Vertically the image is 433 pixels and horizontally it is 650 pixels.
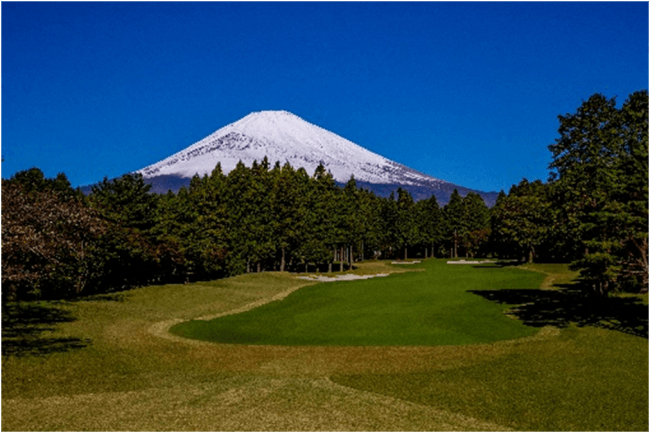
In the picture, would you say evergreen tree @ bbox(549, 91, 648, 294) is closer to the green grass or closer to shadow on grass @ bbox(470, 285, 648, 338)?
shadow on grass @ bbox(470, 285, 648, 338)

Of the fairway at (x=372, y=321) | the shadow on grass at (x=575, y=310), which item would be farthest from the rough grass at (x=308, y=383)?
the fairway at (x=372, y=321)

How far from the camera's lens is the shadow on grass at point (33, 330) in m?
25.9

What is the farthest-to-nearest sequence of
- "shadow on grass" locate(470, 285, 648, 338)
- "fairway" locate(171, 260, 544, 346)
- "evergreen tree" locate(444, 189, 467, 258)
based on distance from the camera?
"evergreen tree" locate(444, 189, 467, 258), "shadow on grass" locate(470, 285, 648, 338), "fairway" locate(171, 260, 544, 346)

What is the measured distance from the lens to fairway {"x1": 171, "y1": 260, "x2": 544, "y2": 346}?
1316 inches

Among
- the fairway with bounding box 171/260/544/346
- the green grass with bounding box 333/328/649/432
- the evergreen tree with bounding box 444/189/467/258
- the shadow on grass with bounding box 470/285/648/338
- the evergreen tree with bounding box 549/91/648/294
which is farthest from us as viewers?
the evergreen tree with bounding box 444/189/467/258

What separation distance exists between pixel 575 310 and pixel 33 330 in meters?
37.8

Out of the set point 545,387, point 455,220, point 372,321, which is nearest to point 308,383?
point 545,387

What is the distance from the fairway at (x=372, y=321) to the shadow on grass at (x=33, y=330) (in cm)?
746

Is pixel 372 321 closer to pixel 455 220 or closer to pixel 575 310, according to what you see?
pixel 575 310

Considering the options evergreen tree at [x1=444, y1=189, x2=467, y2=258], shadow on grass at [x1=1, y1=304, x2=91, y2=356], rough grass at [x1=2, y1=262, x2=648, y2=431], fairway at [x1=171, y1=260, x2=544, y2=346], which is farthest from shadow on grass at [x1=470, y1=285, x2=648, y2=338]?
evergreen tree at [x1=444, y1=189, x2=467, y2=258]

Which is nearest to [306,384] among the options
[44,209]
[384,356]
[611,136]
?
[384,356]

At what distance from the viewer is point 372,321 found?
39625 mm

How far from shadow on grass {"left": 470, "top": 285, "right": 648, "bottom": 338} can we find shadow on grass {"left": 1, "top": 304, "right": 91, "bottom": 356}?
2968 cm

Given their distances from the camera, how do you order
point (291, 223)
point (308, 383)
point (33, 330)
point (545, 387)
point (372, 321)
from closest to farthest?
point (545, 387) → point (308, 383) → point (33, 330) → point (372, 321) → point (291, 223)
